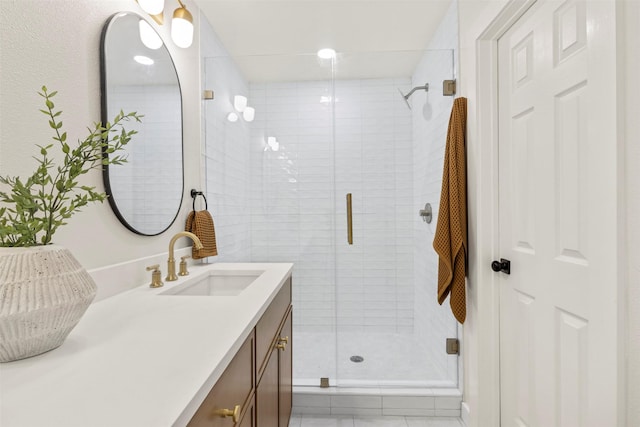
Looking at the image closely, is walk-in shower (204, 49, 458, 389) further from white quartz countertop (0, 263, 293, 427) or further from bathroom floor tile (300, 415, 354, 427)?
white quartz countertop (0, 263, 293, 427)

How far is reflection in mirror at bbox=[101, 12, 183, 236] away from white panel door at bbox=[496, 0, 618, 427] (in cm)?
159

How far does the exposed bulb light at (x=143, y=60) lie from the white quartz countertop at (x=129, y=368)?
1.02 metres

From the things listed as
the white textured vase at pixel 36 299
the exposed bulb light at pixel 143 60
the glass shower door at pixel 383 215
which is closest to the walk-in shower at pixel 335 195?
the glass shower door at pixel 383 215

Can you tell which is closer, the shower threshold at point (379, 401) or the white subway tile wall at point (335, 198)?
the shower threshold at point (379, 401)

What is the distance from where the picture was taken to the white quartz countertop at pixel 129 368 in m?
0.47

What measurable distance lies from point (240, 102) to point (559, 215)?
2126 millimetres

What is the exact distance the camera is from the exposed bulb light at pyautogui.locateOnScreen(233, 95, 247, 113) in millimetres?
2438

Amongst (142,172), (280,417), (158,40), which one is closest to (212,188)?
(142,172)

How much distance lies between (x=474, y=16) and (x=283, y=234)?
1779mm

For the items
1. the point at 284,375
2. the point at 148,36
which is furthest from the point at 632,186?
the point at 148,36

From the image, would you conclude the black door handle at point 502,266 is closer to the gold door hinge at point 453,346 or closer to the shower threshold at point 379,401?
the gold door hinge at point 453,346

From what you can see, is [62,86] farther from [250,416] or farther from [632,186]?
[632,186]

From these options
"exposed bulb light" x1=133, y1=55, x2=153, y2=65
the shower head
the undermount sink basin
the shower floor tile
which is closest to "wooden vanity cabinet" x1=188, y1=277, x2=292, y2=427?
the undermount sink basin

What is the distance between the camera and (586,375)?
105 cm
